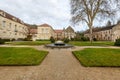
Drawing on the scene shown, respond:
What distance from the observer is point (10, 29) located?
156 ft

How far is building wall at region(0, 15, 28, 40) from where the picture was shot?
41.4 metres

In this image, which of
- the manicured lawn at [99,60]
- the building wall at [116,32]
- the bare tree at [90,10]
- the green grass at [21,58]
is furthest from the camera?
the building wall at [116,32]

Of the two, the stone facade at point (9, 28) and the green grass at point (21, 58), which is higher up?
the stone facade at point (9, 28)

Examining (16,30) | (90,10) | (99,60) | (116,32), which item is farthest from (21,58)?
(116,32)

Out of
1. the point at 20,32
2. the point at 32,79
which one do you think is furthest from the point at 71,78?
the point at 20,32

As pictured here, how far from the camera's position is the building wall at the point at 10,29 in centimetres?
4144

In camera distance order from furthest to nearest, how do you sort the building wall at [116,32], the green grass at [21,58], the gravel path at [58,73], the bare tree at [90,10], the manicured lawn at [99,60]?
the building wall at [116,32] < the bare tree at [90,10] < the green grass at [21,58] < the manicured lawn at [99,60] < the gravel path at [58,73]

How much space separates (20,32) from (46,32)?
52.6 ft

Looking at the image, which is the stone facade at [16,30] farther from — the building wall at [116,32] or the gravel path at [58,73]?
the gravel path at [58,73]

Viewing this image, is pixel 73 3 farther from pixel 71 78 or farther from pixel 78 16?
pixel 71 78

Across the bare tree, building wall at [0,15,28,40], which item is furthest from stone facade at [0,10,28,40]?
the bare tree

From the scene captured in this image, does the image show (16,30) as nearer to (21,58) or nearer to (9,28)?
(9,28)

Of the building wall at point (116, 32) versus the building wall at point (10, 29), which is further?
the building wall at point (116, 32)

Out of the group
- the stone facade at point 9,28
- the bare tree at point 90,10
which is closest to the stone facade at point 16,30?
the stone facade at point 9,28
